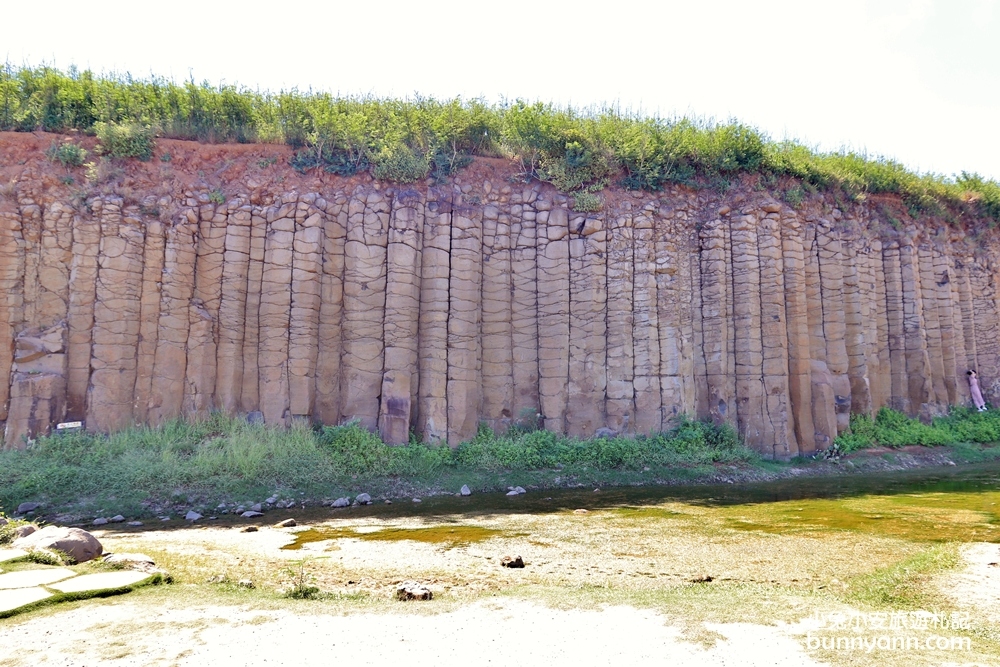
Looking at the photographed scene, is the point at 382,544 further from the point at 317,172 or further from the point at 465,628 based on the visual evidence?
the point at 317,172

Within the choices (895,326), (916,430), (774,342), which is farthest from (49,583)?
(895,326)

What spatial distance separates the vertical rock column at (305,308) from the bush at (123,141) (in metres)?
2.85

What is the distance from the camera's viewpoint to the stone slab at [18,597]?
3.47m

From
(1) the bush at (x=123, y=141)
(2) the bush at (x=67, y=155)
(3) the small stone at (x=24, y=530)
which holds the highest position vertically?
(1) the bush at (x=123, y=141)

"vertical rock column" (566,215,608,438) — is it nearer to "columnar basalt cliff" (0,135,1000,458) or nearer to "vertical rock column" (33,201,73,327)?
"columnar basalt cliff" (0,135,1000,458)

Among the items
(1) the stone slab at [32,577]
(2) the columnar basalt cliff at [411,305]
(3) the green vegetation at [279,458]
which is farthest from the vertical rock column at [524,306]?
(1) the stone slab at [32,577]

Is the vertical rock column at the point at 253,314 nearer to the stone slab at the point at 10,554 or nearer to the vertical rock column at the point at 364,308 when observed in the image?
the vertical rock column at the point at 364,308

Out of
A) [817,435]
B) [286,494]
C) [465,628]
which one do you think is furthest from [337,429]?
[817,435]

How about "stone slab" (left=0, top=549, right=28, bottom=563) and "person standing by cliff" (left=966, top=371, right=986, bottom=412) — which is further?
"person standing by cliff" (left=966, top=371, right=986, bottom=412)

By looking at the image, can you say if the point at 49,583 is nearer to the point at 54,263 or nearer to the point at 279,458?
the point at 279,458

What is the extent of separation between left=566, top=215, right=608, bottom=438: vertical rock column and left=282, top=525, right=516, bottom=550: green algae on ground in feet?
16.9

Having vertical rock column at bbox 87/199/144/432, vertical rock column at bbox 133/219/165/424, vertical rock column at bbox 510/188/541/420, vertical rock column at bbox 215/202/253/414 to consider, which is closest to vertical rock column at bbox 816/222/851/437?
vertical rock column at bbox 510/188/541/420

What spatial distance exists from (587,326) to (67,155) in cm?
922

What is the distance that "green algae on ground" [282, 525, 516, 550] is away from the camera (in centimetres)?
612
